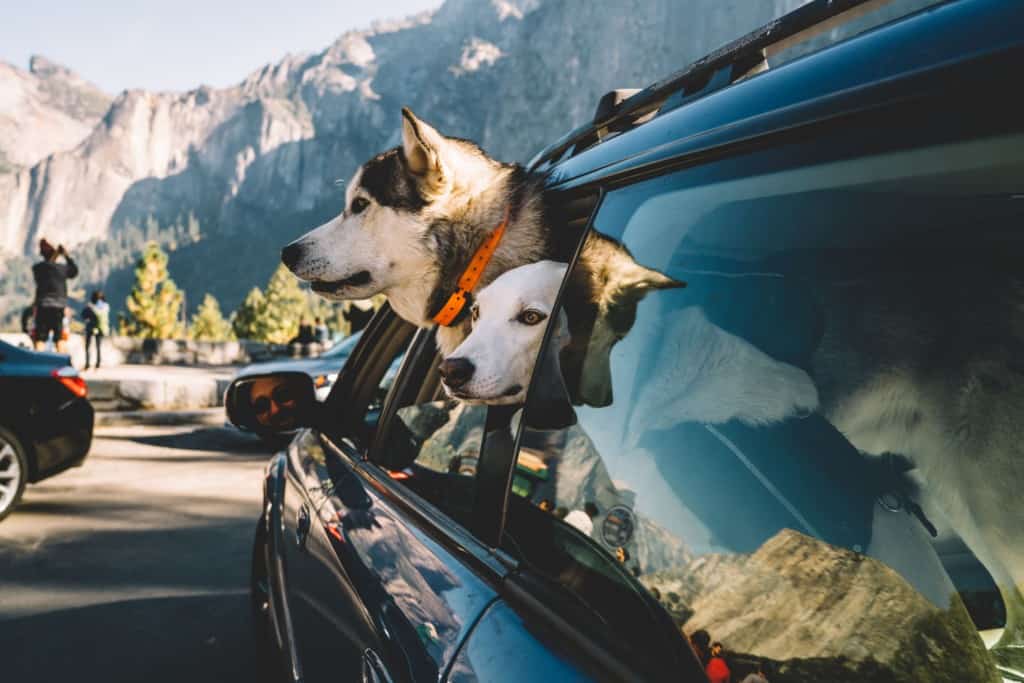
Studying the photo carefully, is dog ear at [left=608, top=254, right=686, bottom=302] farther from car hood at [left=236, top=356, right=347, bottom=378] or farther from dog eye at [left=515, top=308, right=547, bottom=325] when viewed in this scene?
car hood at [left=236, top=356, right=347, bottom=378]

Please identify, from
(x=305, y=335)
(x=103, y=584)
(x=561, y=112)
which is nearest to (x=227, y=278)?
(x=561, y=112)

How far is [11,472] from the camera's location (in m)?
5.47

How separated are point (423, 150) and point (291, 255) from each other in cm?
63

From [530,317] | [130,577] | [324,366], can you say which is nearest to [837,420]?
[530,317]

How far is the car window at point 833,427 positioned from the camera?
0.71 meters

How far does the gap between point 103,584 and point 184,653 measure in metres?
1.27

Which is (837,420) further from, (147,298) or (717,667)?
(147,298)

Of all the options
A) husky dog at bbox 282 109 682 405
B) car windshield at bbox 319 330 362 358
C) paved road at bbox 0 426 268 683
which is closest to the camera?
husky dog at bbox 282 109 682 405

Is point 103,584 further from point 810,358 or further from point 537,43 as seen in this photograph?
point 537,43

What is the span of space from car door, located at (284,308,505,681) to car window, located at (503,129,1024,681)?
28 cm

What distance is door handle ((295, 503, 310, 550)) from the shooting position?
2172mm

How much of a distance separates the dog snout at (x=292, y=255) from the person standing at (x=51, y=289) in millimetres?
10199

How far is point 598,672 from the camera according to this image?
2.87 ft

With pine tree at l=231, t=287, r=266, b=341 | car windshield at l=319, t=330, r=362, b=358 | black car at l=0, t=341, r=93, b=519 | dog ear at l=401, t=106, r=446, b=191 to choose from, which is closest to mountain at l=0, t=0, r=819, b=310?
pine tree at l=231, t=287, r=266, b=341
